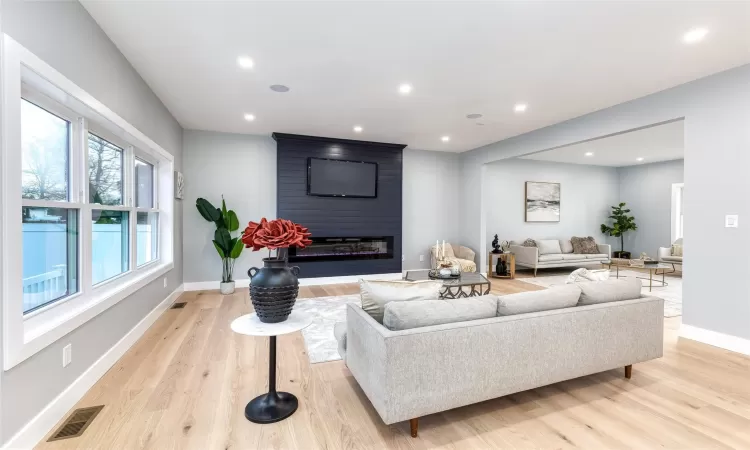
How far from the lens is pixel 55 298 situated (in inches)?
86.7

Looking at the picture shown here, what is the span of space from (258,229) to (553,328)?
1.93 meters

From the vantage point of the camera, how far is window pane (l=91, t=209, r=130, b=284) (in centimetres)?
275

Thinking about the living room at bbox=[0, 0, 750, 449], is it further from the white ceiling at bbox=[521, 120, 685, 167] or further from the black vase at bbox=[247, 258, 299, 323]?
the white ceiling at bbox=[521, 120, 685, 167]

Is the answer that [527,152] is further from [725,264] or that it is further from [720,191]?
A: [725,264]

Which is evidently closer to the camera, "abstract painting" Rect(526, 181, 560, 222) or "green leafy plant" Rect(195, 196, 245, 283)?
"green leafy plant" Rect(195, 196, 245, 283)

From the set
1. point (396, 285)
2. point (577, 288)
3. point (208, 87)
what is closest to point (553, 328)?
point (577, 288)

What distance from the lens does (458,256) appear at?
6836 millimetres

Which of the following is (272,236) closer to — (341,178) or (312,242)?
(312,242)

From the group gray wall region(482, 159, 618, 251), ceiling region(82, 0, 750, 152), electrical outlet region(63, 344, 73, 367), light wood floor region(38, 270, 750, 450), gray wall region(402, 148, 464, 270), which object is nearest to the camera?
light wood floor region(38, 270, 750, 450)

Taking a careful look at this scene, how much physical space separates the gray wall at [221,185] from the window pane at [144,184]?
110 centimetres

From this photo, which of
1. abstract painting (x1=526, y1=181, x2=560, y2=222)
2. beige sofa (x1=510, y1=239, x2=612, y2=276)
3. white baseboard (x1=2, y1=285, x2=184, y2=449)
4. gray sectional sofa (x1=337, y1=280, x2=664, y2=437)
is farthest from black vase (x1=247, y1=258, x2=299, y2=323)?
abstract painting (x1=526, y1=181, x2=560, y2=222)

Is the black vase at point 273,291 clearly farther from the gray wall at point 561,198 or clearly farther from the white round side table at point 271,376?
the gray wall at point 561,198

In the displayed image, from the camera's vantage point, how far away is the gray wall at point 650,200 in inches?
310

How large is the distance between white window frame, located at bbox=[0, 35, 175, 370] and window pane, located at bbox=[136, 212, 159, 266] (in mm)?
379
